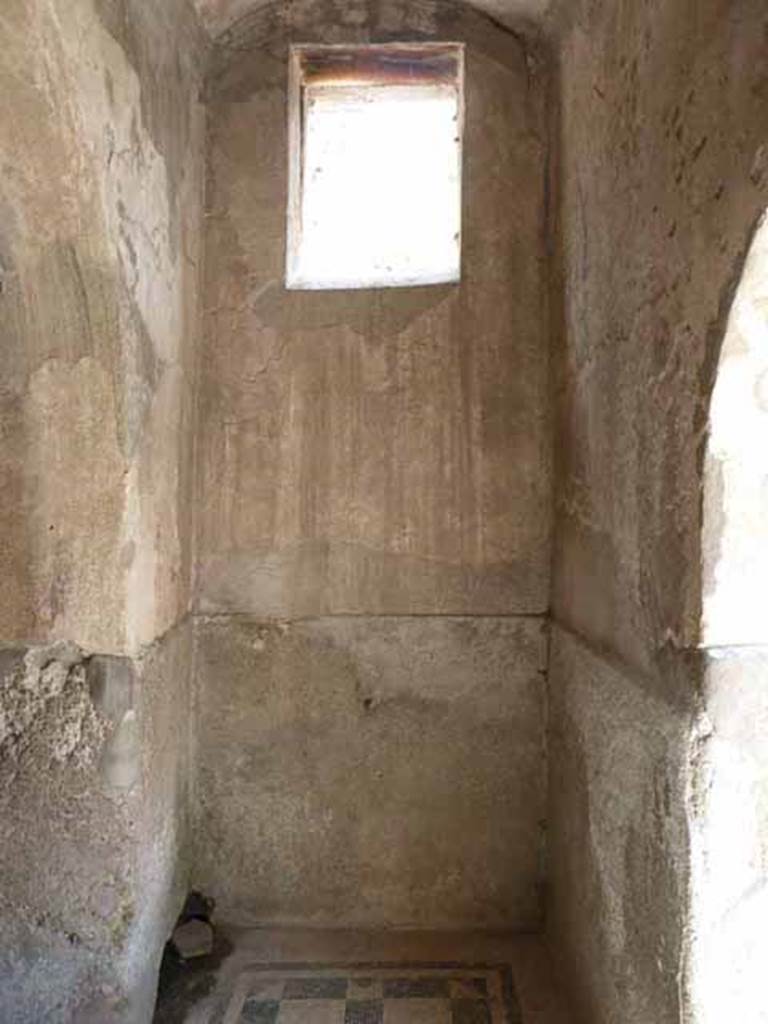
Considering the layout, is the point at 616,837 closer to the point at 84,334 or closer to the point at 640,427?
the point at 640,427

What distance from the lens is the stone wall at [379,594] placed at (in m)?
2.59

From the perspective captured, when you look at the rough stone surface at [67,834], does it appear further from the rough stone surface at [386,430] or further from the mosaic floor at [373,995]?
the rough stone surface at [386,430]

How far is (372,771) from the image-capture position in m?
2.60

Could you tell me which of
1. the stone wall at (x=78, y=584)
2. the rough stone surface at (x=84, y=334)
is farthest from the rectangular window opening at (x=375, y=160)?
the stone wall at (x=78, y=584)

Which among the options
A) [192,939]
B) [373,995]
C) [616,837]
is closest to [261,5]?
[616,837]

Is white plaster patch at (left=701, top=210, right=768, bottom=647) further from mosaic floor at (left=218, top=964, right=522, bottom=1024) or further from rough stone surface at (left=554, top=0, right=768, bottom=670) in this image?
mosaic floor at (left=218, top=964, right=522, bottom=1024)

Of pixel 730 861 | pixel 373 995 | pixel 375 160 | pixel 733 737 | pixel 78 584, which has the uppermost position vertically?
pixel 375 160

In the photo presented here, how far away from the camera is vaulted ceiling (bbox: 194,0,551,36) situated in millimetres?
2502

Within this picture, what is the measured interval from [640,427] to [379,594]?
1.14 m

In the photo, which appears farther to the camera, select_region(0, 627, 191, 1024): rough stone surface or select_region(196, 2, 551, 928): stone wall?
select_region(196, 2, 551, 928): stone wall

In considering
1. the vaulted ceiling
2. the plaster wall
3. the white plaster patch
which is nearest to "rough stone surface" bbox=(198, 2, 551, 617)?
the vaulted ceiling

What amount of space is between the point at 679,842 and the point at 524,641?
1147mm

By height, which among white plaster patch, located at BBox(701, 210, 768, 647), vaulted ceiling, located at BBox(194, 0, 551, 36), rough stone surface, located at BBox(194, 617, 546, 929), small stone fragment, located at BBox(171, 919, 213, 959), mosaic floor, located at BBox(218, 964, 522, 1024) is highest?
vaulted ceiling, located at BBox(194, 0, 551, 36)

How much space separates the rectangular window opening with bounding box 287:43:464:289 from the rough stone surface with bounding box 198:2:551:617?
131 millimetres
